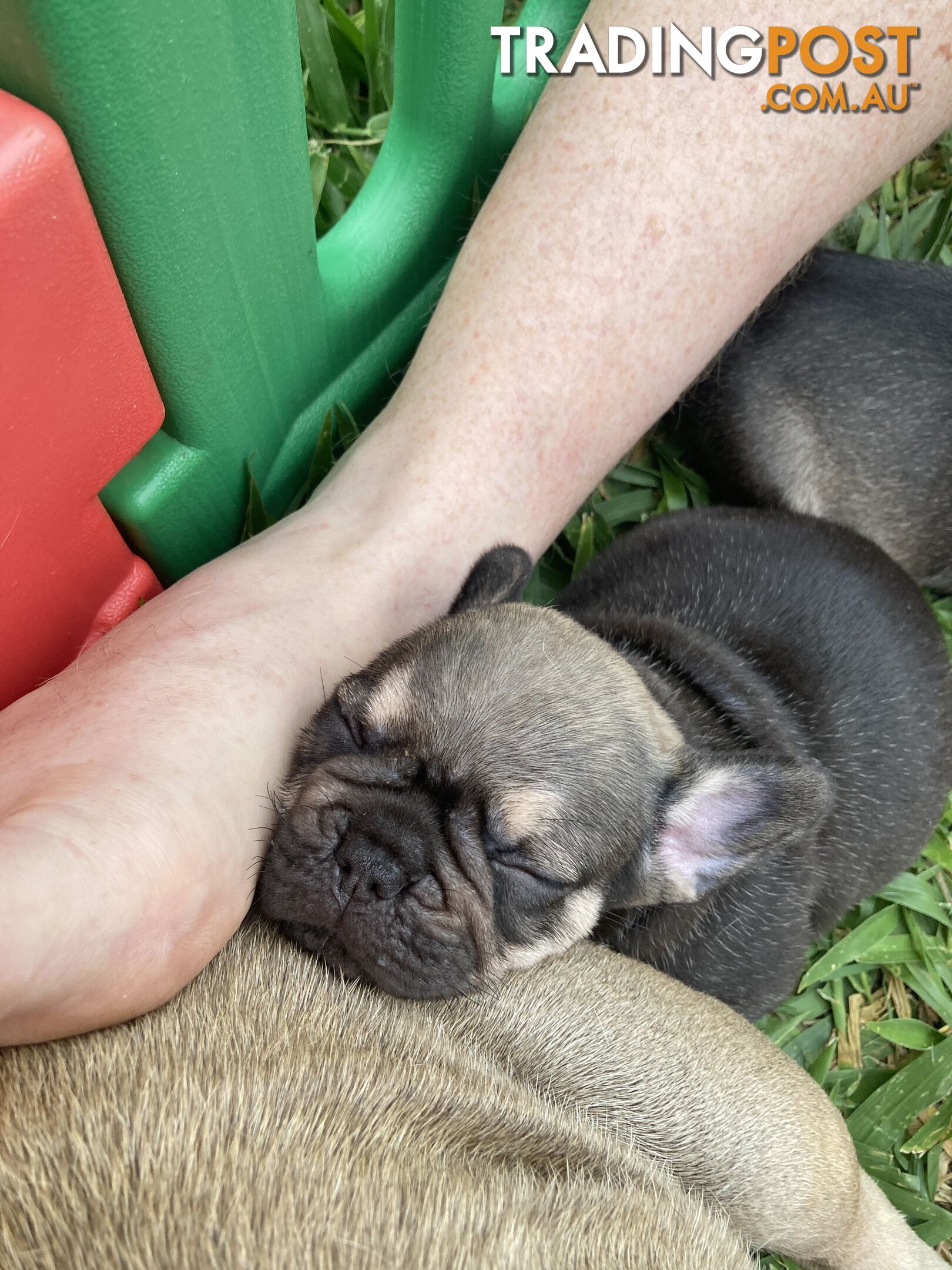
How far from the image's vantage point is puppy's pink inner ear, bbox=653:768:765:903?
211 cm

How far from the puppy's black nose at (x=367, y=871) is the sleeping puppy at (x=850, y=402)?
6.15 ft

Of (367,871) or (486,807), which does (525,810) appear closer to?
(486,807)

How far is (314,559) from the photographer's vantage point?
8.22ft

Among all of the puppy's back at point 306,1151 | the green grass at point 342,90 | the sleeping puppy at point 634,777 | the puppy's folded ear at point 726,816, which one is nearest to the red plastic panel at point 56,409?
the sleeping puppy at point 634,777

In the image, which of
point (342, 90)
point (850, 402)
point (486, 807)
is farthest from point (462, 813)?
point (342, 90)

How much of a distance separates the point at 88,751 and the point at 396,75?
199cm

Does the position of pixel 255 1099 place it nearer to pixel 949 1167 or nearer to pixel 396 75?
pixel 949 1167

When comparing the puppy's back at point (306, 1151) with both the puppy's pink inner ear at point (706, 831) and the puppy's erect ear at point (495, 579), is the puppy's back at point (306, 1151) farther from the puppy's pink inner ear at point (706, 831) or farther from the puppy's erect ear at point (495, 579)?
the puppy's erect ear at point (495, 579)

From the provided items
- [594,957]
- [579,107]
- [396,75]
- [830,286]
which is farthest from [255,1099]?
[830,286]

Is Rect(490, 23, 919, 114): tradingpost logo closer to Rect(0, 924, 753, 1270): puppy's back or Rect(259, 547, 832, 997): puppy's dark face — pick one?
Rect(259, 547, 832, 997): puppy's dark face

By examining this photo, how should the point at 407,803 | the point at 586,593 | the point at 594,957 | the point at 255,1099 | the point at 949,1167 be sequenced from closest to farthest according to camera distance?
the point at 255,1099 < the point at 407,803 < the point at 594,957 < the point at 949,1167 < the point at 586,593

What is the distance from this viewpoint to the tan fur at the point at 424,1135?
141 cm

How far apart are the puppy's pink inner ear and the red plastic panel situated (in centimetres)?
132

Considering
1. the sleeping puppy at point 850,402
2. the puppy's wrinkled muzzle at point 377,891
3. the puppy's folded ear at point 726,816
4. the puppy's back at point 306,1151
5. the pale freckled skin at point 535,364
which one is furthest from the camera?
the sleeping puppy at point 850,402
